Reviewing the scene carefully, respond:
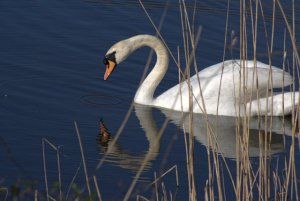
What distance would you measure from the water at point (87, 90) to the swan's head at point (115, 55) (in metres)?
0.23

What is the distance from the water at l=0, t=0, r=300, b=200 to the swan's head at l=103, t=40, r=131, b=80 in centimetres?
23

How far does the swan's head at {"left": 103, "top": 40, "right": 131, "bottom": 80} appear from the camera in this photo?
10516 millimetres

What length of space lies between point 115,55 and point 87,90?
1.63ft

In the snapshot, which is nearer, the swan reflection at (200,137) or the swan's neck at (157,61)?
the swan reflection at (200,137)

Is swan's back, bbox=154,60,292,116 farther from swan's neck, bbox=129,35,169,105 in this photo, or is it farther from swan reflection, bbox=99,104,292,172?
swan's neck, bbox=129,35,169,105

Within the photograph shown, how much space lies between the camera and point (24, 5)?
12.6 meters

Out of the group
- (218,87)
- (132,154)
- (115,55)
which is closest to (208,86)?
(218,87)

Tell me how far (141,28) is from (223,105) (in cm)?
250

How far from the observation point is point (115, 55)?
10.6 m

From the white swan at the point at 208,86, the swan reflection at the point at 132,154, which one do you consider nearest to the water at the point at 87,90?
the swan reflection at the point at 132,154

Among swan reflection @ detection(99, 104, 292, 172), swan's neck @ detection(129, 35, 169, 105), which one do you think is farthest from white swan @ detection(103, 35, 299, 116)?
swan reflection @ detection(99, 104, 292, 172)

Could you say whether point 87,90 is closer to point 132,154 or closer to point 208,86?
point 208,86

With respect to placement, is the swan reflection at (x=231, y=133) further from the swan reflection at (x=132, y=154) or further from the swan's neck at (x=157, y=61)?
the swan's neck at (x=157, y=61)

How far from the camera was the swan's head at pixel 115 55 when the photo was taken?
34.5 ft
